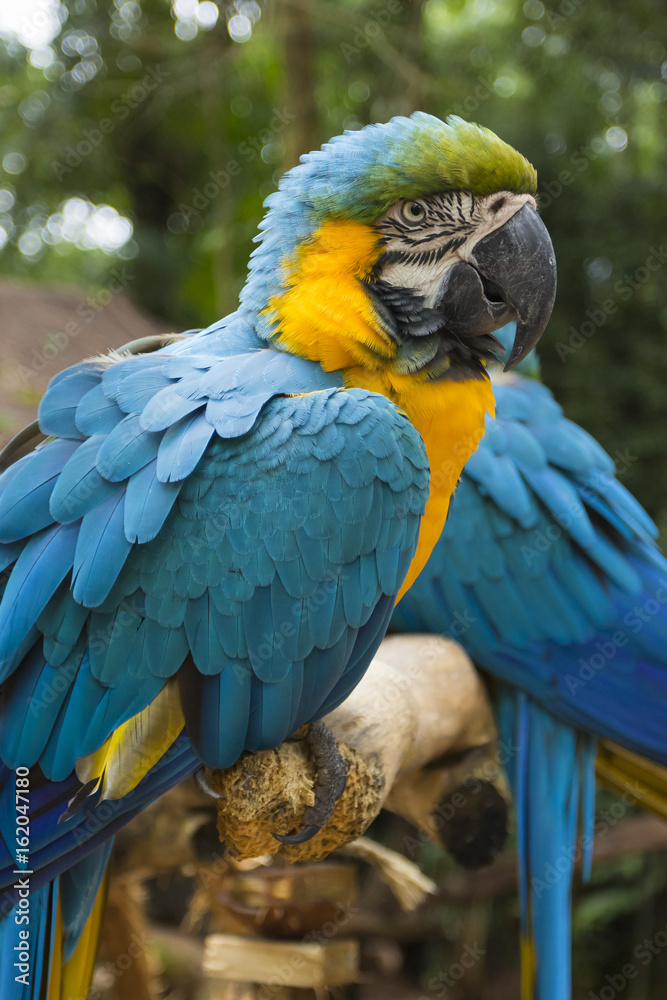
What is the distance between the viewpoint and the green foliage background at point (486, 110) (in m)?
4.09

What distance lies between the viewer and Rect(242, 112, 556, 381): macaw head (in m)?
1.34

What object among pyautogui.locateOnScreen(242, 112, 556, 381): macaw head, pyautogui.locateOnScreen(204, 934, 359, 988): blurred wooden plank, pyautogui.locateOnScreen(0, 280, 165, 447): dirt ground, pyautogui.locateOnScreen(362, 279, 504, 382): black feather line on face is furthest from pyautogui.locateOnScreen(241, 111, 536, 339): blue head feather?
pyautogui.locateOnScreen(0, 280, 165, 447): dirt ground

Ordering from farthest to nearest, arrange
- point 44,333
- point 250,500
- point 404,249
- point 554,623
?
1. point 44,333
2. point 554,623
3. point 404,249
4. point 250,500

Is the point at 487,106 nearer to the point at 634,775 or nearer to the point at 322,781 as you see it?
the point at 634,775

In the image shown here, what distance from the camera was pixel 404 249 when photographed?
136 centimetres

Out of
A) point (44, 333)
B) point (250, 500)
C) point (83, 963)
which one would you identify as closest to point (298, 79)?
point (44, 333)

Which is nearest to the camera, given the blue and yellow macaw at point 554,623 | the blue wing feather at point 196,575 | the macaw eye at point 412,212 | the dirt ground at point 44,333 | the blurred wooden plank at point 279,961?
the blue wing feather at point 196,575

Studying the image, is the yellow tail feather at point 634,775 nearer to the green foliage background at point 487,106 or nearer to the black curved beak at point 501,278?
the black curved beak at point 501,278

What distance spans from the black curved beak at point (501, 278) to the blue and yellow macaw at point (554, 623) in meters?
0.60

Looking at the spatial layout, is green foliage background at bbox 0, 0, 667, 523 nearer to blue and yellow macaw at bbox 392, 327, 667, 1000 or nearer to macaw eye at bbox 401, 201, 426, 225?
blue and yellow macaw at bbox 392, 327, 667, 1000

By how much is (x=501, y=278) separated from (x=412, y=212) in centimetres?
19

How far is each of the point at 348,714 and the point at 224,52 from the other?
424cm

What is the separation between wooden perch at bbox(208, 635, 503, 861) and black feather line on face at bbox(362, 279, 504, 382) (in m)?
0.68

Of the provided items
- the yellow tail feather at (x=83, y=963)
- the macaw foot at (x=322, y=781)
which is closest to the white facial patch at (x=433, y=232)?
the macaw foot at (x=322, y=781)
